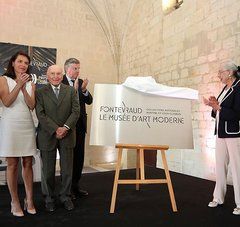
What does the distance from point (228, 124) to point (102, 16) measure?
236 inches

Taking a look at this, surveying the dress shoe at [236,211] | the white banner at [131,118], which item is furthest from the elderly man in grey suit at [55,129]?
the dress shoe at [236,211]

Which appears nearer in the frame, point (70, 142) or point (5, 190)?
point (70, 142)

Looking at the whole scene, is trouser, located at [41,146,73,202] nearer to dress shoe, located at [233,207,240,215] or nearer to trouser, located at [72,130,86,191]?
trouser, located at [72,130,86,191]

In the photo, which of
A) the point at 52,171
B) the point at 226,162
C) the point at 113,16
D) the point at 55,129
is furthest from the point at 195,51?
the point at 52,171

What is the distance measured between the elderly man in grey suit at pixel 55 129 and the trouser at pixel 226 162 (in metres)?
1.59

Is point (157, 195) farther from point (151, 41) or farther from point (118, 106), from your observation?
point (151, 41)

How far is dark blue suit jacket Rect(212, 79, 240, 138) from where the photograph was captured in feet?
10.2

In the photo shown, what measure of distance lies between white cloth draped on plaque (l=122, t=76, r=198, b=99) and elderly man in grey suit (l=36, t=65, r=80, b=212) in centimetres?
64

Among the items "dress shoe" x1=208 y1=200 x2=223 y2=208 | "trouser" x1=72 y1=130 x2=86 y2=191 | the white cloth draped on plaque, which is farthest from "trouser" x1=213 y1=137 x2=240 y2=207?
"trouser" x1=72 y1=130 x2=86 y2=191

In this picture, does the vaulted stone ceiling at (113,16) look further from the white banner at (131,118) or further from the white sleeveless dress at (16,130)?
the white sleeveless dress at (16,130)

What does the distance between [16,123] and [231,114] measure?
2152 mm

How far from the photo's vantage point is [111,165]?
26.9 ft

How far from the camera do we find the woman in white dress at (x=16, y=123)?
9.11ft

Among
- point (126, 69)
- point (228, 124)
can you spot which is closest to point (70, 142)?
point (228, 124)
